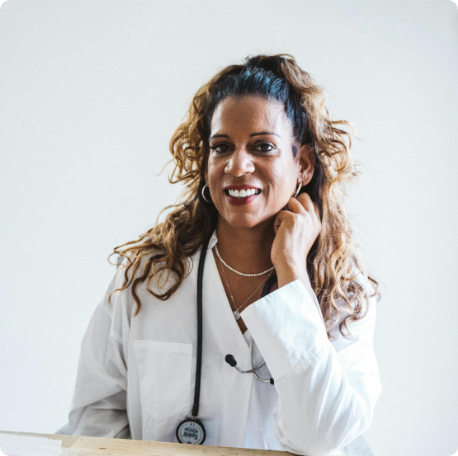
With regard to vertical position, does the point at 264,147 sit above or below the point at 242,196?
above

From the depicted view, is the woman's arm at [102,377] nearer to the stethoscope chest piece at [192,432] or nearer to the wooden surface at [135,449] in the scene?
the stethoscope chest piece at [192,432]

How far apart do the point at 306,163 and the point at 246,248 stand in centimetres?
33

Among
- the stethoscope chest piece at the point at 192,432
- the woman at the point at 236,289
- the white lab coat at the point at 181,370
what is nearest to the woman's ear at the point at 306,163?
the woman at the point at 236,289

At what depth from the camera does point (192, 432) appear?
130cm

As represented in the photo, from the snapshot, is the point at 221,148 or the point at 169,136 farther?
the point at 169,136

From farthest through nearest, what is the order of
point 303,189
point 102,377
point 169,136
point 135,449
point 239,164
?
point 169,136, point 303,189, point 102,377, point 239,164, point 135,449

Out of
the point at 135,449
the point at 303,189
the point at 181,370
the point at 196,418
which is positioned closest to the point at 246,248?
the point at 303,189

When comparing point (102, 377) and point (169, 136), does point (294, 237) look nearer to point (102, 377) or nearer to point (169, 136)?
point (102, 377)

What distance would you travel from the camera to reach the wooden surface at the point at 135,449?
1.01m

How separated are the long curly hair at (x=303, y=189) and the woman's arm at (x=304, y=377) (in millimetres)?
218

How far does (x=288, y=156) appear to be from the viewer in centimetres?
135

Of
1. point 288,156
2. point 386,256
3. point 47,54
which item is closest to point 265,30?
point 288,156

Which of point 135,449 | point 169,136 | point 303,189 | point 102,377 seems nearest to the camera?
point 135,449

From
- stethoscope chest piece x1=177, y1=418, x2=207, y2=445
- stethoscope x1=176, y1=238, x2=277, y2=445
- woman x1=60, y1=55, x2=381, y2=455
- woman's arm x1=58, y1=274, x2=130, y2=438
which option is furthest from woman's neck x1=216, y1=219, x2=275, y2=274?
stethoscope chest piece x1=177, y1=418, x2=207, y2=445
